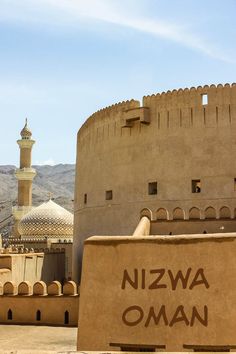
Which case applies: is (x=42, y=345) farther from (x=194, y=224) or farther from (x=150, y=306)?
(x=194, y=224)

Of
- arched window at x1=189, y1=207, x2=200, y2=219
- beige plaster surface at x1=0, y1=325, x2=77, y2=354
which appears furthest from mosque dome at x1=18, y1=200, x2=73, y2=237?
beige plaster surface at x1=0, y1=325, x2=77, y2=354

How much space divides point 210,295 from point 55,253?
56.6 feet

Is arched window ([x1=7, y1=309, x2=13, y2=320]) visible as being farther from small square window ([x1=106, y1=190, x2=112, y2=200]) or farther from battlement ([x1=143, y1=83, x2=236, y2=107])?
battlement ([x1=143, y1=83, x2=236, y2=107])

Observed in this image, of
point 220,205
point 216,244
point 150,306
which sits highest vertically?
point 220,205

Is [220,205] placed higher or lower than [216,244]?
higher

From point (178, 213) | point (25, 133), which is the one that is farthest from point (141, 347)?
point (25, 133)

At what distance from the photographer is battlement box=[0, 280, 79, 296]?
12414 millimetres

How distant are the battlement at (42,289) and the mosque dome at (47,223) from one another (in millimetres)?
19805

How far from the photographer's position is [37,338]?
10477mm

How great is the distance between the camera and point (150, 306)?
7141mm

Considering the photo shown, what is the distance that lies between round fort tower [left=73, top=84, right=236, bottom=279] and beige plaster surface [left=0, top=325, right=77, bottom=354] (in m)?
5.33

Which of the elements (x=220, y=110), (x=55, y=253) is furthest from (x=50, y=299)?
(x=55, y=253)

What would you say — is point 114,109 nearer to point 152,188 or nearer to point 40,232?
point 152,188

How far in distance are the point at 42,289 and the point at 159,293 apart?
19.9 ft
